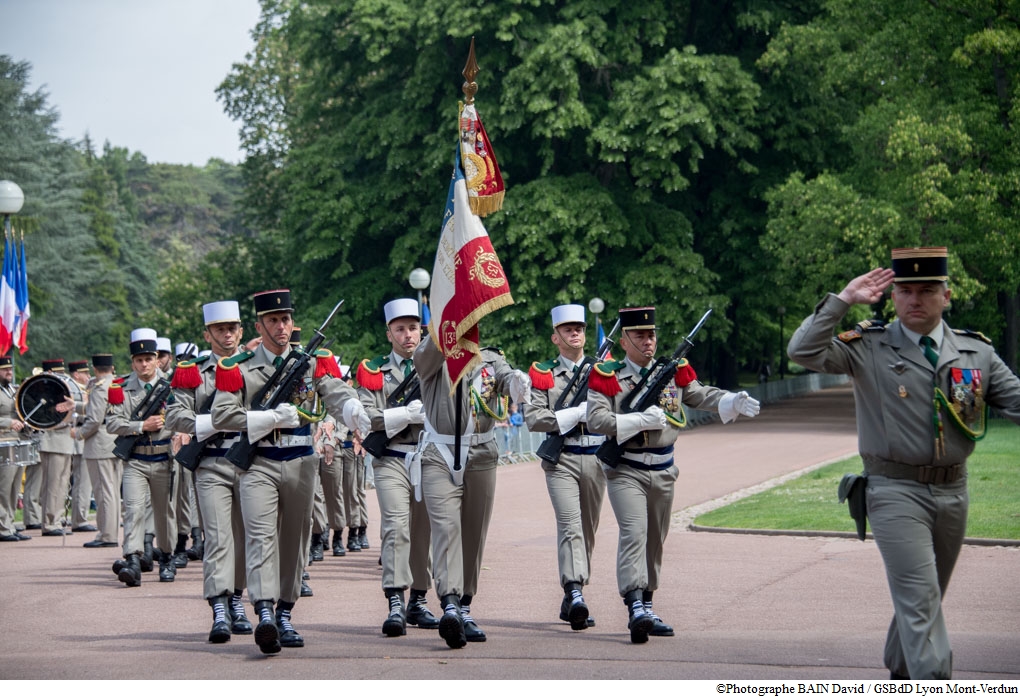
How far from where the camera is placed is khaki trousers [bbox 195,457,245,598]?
977cm

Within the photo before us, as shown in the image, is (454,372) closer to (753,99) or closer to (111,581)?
(111,581)

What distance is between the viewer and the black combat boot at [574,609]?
989 cm

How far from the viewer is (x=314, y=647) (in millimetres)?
9328

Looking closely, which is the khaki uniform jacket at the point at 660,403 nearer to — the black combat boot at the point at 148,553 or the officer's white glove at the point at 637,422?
the officer's white glove at the point at 637,422

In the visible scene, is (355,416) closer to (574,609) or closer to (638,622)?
(574,609)

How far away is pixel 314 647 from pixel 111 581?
197 inches

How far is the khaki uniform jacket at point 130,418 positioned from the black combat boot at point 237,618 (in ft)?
11.9

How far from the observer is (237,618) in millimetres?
10023

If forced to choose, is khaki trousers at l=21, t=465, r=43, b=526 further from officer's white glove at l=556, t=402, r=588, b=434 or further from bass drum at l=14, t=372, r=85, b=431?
officer's white glove at l=556, t=402, r=588, b=434

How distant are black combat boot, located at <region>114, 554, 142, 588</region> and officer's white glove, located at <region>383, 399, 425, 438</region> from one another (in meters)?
3.83

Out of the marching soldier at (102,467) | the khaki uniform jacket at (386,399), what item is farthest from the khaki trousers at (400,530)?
the marching soldier at (102,467)

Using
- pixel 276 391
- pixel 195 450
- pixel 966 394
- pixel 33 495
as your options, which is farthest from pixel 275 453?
pixel 33 495

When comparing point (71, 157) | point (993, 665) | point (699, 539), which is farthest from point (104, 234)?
point (993, 665)

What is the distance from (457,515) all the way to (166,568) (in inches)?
199
